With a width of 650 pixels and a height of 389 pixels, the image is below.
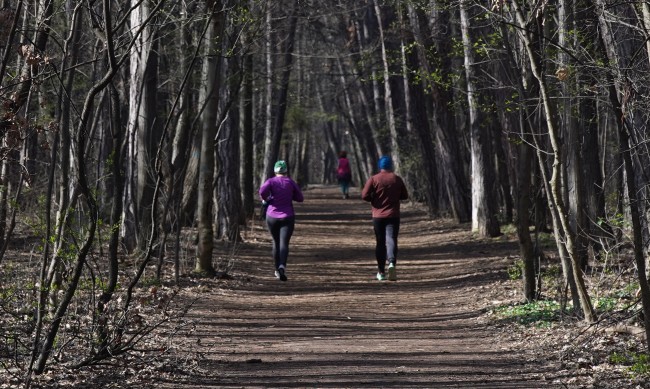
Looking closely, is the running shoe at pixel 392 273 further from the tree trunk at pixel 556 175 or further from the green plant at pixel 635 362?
the green plant at pixel 635 362

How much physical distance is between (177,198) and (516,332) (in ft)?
22.0

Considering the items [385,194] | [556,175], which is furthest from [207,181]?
[556,175]

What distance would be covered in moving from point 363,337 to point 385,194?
18.5ft

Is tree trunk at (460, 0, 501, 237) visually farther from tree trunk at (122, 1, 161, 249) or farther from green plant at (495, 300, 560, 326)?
green plant at (495, 300, 560, 326)

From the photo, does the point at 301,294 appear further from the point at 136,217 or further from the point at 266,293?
the point at 136,217

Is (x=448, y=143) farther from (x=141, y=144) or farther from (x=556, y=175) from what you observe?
(x=556, y=175)

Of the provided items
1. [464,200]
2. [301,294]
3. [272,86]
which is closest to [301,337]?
[301,294]

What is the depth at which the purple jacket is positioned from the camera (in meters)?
15.4

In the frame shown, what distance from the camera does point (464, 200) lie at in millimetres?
26328

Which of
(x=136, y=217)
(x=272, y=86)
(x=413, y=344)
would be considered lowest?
(x=413, y=344)

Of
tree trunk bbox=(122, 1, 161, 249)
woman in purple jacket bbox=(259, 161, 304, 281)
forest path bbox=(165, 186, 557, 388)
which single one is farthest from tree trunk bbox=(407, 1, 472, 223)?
woman in purple jacket bbox=(259, 161, 304, 281)

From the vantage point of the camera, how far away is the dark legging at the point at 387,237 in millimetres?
15820

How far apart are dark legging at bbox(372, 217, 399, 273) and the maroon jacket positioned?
0.34 ft

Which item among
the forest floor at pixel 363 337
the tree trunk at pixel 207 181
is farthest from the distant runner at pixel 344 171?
the tree trunk at pixel 207 181
